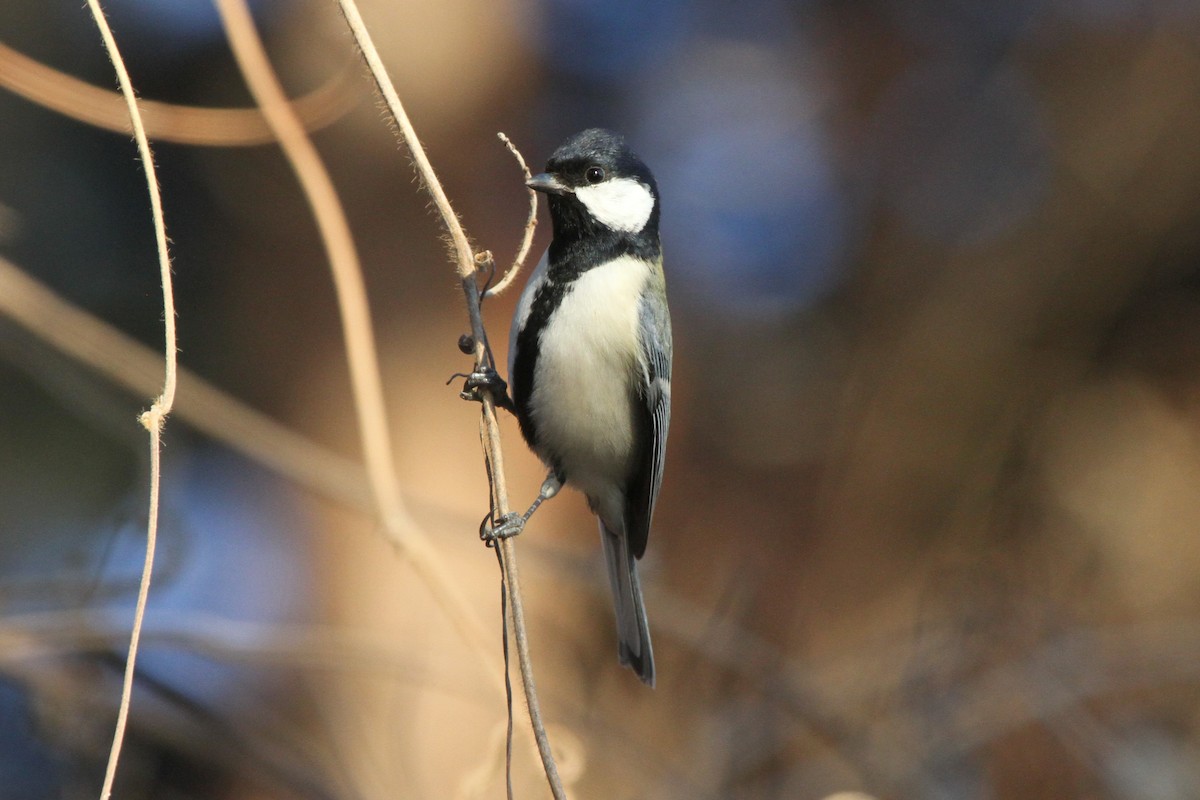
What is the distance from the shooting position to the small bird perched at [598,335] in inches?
83.7

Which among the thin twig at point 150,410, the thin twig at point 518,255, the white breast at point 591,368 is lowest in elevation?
the thin twig at point 150,410

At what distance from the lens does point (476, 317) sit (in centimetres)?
126

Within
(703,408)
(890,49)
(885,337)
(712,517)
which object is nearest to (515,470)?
(712,517)

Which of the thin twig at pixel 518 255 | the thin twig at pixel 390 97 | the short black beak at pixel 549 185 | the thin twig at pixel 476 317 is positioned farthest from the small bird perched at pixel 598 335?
the thin twig at pixel 390 97

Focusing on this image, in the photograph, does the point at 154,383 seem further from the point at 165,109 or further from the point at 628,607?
the point at 628,607

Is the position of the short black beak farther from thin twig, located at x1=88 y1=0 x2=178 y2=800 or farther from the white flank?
thin twig, located at x1=88 y1=0 x2=178 y2=800

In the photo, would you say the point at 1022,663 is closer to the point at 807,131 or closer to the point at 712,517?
the point at 712,517

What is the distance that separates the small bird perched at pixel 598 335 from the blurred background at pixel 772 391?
0.31m

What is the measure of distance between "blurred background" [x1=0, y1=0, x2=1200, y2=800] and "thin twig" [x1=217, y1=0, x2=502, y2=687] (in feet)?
3.54

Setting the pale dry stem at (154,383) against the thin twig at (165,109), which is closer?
the thin twig at (165,109)

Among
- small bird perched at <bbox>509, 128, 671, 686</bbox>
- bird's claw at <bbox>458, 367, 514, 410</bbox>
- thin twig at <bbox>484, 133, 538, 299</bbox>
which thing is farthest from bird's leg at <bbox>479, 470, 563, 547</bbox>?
thin twig at <bbox>484, 133, 538, 299</bbox>

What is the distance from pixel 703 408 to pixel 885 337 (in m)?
0.90

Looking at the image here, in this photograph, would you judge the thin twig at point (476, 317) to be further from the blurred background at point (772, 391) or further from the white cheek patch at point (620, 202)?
the blurred background at point (772, 391)

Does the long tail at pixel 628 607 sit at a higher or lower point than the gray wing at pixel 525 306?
lower
